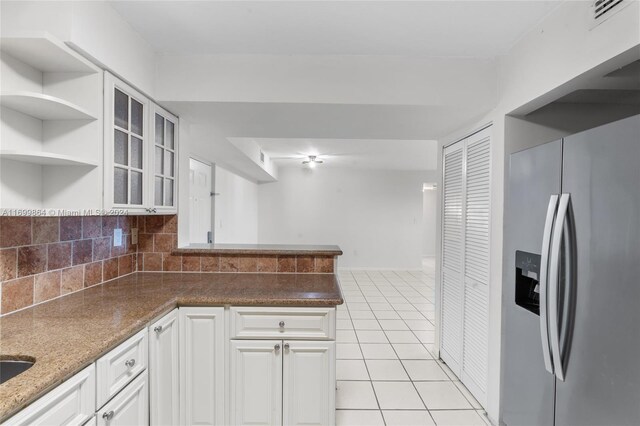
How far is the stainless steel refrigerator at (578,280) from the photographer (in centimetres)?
104

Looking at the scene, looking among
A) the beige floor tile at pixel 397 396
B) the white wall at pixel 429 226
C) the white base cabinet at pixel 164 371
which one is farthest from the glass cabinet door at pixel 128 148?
the white wall at pixel 429 226

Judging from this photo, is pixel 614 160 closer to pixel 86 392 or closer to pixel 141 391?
pixel 86 392

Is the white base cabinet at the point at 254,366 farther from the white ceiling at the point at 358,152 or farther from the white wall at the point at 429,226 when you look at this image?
the white wall at the point at 429,226

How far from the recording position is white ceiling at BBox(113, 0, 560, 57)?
1.52m

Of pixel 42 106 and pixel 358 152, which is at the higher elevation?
pixel 358 152

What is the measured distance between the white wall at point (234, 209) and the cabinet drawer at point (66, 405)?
11.6ft

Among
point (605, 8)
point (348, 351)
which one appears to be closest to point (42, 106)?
point (605, 8)

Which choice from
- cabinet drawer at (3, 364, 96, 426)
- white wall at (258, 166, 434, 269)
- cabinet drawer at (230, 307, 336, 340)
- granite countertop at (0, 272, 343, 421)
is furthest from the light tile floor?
white wall at (258, 166, 434, 269)

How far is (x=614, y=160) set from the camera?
3.59 ft

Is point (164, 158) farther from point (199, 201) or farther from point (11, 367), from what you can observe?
point (199, 201)

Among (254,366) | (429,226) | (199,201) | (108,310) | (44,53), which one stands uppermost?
(44,53)

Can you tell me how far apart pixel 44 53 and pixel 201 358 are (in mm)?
1619

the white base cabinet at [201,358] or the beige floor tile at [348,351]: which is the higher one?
the white base cabinet at [201,358]

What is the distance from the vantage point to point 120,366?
1.27 metres
